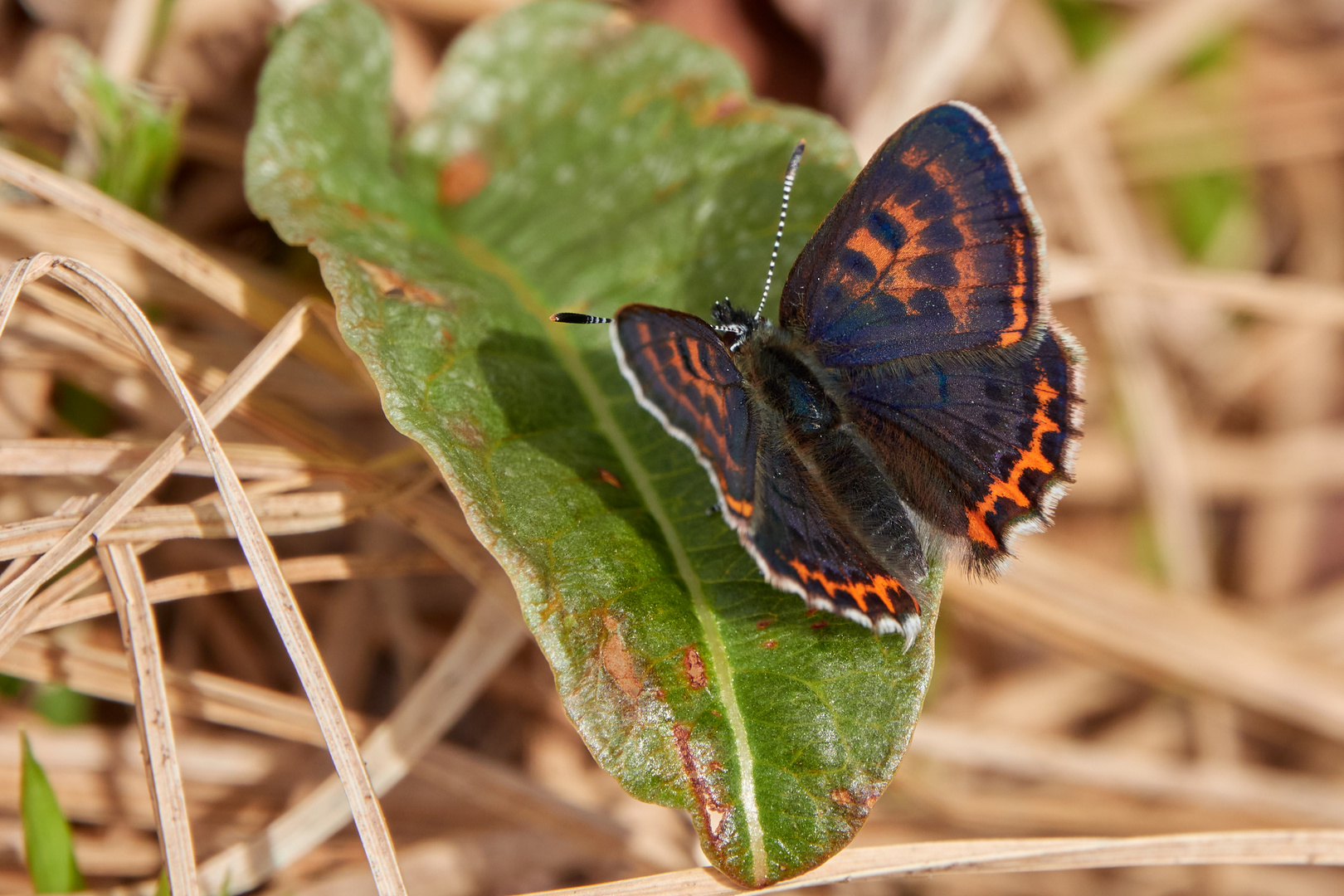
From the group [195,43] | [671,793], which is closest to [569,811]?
[671,793]

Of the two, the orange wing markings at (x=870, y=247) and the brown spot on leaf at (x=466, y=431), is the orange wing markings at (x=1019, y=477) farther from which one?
the brown spot on leaf at (x=466, y=431)

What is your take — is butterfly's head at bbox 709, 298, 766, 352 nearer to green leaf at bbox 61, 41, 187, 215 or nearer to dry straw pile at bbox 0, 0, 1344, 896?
dry straw pile at bbox 0, 0, 1344, 896

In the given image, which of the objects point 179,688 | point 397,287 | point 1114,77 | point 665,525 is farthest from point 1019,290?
point 1114,77

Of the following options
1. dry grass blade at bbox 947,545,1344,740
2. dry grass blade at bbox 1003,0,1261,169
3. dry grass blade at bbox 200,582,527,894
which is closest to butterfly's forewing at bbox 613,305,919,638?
dry grass blade at bbox 200,582,527,894

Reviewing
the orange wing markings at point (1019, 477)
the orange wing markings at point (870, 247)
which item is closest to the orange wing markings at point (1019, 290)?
the orange wing markings at point (1019, 477)

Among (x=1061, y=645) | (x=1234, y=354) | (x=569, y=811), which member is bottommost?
(x=569, y=811)

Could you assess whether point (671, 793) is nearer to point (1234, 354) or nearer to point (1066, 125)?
point (1066, 125)

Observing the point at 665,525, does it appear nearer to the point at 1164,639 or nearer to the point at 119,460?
the point at 119,460
